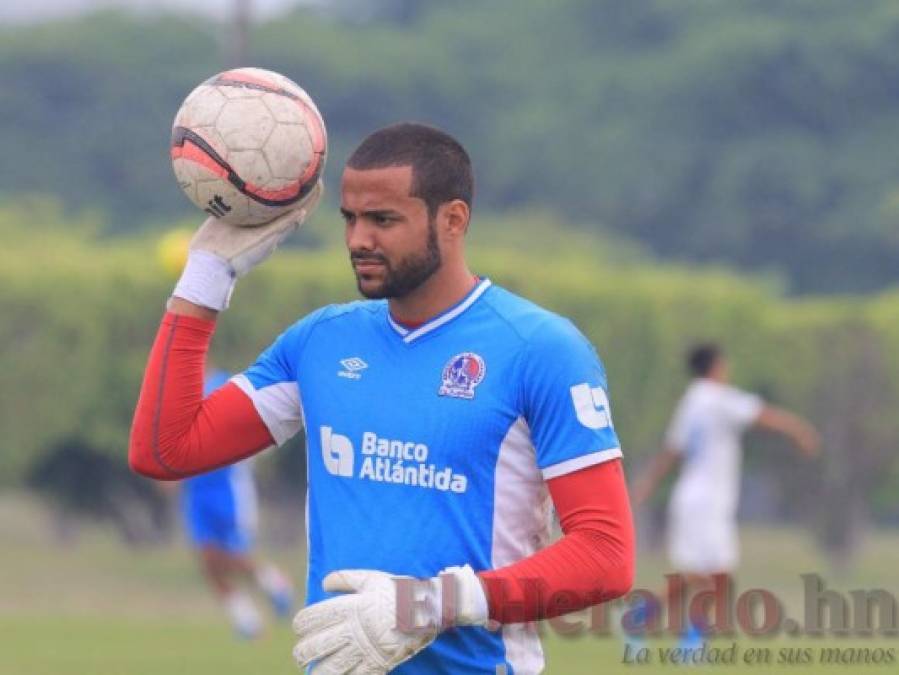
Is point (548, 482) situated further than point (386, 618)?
Yes

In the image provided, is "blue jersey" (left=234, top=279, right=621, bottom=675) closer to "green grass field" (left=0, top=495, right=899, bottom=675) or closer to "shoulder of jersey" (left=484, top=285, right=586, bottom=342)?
"shoulder of jersey" (left=484, top=285, right=586, bottom=342)

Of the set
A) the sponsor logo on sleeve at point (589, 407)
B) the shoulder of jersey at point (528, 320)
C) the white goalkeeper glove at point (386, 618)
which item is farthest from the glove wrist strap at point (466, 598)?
the shoulder of jersey at point (528, 320)

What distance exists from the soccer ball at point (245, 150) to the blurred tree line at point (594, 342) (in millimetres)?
22289

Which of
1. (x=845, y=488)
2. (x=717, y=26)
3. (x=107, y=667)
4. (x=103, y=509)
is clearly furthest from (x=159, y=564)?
(x=717, y=26)

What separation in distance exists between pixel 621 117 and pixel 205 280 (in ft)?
195

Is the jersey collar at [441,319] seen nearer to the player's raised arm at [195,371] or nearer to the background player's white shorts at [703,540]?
the player's raised arm at [195,371]

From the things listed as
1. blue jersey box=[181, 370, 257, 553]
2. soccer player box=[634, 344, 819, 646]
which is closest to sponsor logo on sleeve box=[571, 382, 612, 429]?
soccer player box=[634, 344, 819, 646]

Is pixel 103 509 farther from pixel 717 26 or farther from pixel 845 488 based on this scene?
pixel 717 26

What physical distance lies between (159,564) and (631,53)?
133 ft

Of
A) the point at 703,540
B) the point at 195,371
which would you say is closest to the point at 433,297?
the point at 195,371

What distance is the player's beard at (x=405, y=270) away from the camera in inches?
206

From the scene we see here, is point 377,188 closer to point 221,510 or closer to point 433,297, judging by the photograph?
point 433,297

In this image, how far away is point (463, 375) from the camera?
5.25 m

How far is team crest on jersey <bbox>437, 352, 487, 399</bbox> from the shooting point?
17.1 feet
